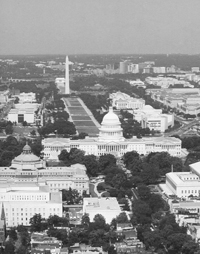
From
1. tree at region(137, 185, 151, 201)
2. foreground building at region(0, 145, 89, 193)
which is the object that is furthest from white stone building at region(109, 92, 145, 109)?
tree at region(137, 185, 151, 201)

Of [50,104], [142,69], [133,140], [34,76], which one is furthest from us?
[142,69]

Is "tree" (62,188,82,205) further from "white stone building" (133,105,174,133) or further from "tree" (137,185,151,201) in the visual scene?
"white stone building" (133,105,174,133)

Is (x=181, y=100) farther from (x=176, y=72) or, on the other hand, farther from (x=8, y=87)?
(x=176, y=72)

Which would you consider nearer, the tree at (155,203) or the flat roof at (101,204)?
the flat roof at (101,204)

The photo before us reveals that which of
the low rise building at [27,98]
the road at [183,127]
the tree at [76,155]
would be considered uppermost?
the tree at [76,155]

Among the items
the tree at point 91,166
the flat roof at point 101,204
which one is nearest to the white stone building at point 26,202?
the flat roof at point 101,204

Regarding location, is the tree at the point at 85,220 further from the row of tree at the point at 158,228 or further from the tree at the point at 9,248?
the tree at the point at 9,248

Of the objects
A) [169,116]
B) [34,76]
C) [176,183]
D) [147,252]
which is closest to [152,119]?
[169,116]

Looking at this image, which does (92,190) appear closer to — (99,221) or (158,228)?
(99,221)

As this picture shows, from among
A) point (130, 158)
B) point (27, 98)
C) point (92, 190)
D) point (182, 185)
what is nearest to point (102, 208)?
point (182, 185)

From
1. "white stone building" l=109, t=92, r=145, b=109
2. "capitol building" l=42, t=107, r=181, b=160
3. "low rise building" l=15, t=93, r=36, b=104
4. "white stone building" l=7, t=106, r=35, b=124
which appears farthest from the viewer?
"low rise building" l=15, t=93, r=36, b=104

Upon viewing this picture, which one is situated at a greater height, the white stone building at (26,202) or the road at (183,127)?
the white stone building at (26,202)
